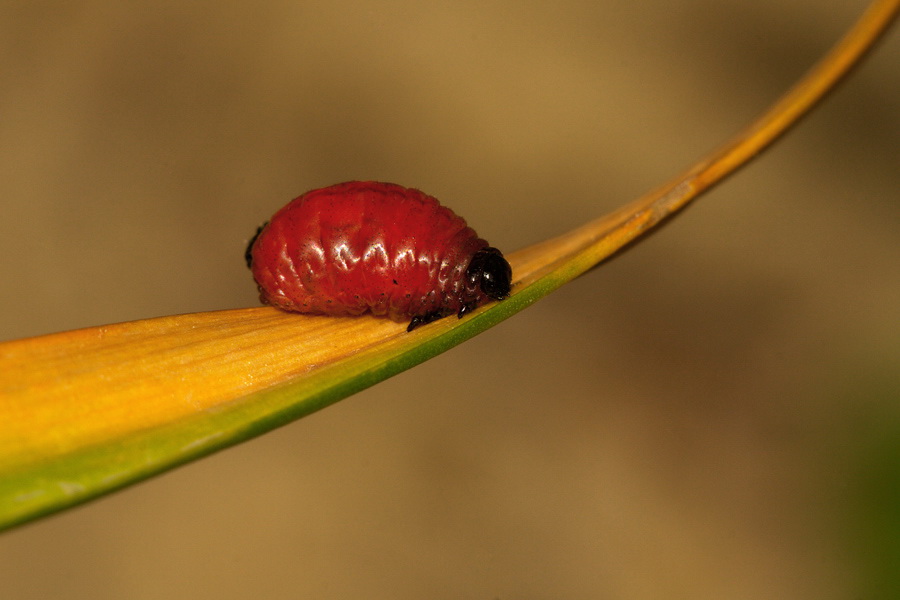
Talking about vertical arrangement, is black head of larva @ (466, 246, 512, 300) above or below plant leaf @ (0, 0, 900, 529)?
above

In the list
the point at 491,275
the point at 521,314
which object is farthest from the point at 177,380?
the point at 521,314

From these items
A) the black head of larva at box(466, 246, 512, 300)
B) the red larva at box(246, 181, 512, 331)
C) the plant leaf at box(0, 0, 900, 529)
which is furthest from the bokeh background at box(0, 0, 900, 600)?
the plant leaf at box(0, 0, 900, 529)

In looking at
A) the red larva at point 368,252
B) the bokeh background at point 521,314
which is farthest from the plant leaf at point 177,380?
the bokeh background at point 521,314

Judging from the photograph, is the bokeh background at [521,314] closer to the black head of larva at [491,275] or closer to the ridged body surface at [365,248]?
the ridged body surface at [365,248]

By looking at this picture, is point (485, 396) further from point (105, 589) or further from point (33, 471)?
point (33, 471)

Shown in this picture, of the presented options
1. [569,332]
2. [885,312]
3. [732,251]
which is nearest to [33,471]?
[569,332]

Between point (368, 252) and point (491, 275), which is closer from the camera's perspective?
point (491, 275)

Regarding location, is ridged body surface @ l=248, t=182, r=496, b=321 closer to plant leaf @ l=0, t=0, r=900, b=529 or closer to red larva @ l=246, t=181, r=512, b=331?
red larva @ l=246, t=181, r=512, b=331

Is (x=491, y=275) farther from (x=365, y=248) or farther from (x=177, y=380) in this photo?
(x=177, y=380)
